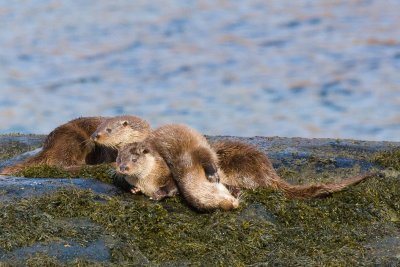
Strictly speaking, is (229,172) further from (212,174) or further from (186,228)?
(186,228)

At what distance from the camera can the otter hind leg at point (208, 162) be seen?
17.6 feet

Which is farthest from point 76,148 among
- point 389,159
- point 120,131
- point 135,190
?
point 389,159

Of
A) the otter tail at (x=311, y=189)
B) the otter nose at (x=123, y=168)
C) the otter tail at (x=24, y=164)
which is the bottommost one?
the otter tail at (x=24, y=164)

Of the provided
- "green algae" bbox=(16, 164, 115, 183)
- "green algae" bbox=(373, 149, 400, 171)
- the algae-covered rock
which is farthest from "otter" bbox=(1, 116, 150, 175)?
"green algae" bbox=(373, 149, 400, 171)

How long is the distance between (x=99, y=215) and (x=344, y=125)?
8002mm

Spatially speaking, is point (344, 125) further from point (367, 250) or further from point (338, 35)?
point (367, 250)

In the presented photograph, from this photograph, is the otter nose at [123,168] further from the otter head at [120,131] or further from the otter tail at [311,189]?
the otter head at [120,131]

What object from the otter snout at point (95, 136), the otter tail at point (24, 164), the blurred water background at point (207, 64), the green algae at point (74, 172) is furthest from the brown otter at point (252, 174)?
the blurred water background at point (207, 64)

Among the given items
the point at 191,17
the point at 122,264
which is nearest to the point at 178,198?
the point at 122,264

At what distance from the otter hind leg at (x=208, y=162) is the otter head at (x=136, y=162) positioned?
0.87 feet

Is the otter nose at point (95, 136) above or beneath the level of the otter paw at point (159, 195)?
above

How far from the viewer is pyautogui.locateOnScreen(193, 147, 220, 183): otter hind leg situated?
211 inches

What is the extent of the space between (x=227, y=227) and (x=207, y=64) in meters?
10.4

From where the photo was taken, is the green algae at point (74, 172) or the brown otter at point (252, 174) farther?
the green algae at point (74, 172)
